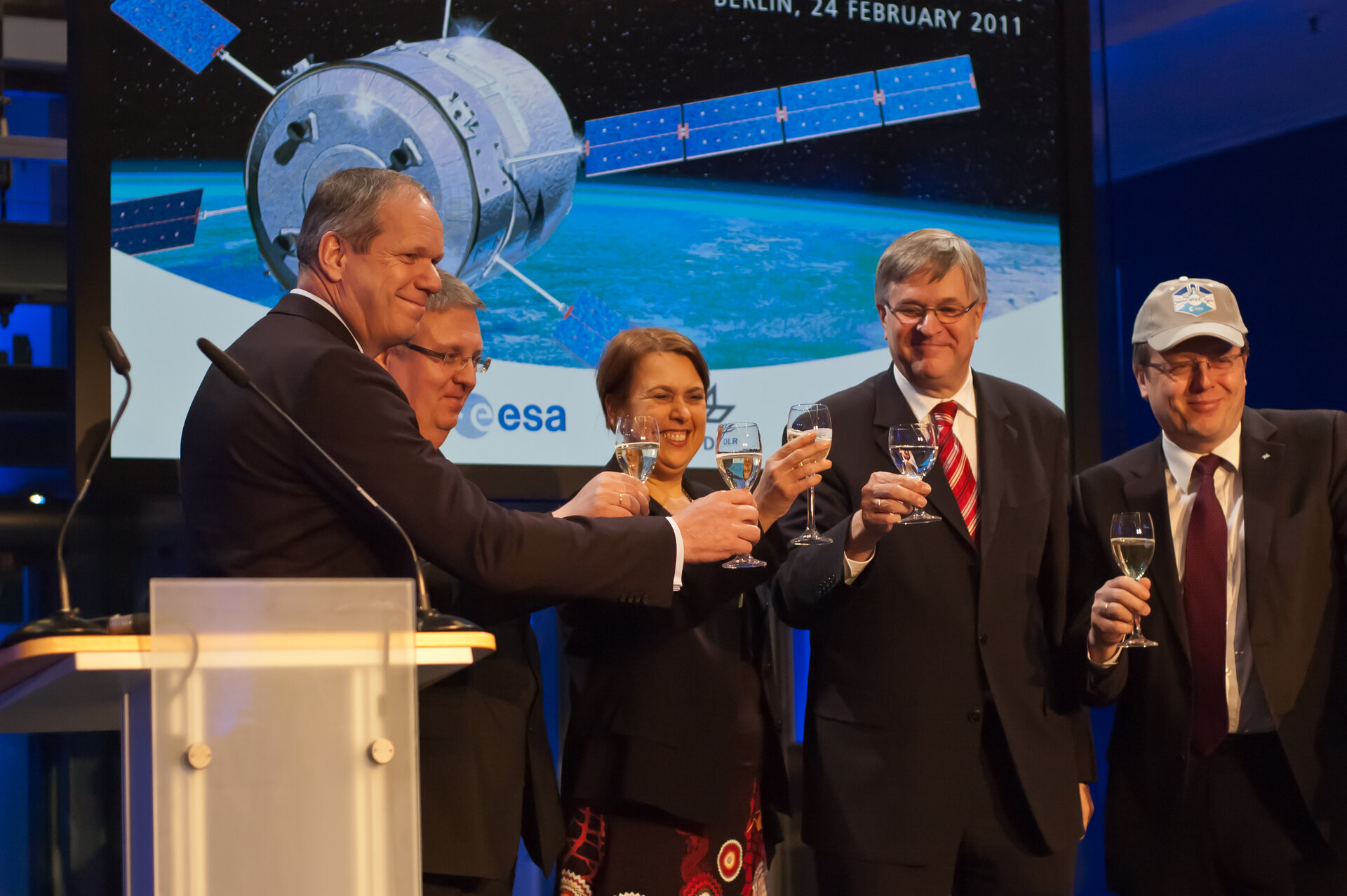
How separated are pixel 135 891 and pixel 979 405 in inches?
78.2

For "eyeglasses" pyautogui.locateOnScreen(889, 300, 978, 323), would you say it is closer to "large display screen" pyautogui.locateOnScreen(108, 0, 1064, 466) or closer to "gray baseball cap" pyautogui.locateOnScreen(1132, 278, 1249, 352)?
"gray baseball cap" pyautogui.locateOnScreen(1132, 278, 1249, 352)

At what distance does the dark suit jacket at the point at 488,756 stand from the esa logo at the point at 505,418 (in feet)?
4.71

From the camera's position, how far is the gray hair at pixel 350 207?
2.28 m

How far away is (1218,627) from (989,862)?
29.4 inches

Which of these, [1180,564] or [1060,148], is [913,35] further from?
[1180,564]

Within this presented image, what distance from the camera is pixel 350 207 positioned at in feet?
7.52

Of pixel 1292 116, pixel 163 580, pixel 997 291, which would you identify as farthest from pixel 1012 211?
pixel 163 580

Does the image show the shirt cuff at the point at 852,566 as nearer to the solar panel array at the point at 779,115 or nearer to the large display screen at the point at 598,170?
the large display screen at the point at 598,170

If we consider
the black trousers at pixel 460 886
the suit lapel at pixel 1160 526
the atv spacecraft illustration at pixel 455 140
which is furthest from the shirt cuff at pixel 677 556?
the atv spacecraft illustration at pixel 455 140

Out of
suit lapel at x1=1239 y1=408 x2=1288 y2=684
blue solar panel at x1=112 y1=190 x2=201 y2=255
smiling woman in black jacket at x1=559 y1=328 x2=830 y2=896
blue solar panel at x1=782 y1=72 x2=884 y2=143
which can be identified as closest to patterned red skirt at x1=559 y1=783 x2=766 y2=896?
smiling woman in black jacket at x1=559 y1=328 x2=830 y2=896

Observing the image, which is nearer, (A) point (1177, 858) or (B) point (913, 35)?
(A) point (1177, 858)

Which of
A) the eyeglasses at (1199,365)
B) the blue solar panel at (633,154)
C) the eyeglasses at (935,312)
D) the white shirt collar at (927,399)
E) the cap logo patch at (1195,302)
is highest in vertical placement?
the blue solar panel at (633,154)

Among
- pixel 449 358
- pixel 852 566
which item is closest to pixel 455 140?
pixel 449 358

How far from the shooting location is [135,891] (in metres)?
1.57
